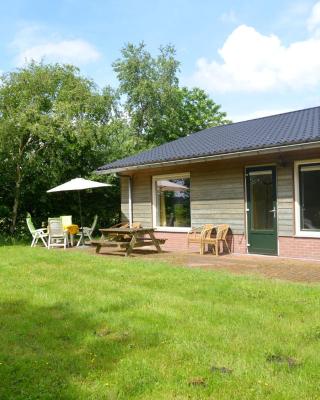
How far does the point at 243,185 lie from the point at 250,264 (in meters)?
2.71

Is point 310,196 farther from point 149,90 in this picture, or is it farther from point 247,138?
point 149,90

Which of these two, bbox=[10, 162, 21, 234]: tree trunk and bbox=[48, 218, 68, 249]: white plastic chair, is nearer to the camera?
bbox=[48, 218, 68, 249]: white plastic chair

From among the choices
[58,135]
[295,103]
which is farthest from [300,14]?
[295,103]

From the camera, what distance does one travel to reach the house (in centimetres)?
1023

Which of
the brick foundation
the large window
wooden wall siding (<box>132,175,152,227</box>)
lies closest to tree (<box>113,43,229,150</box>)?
wooden wall siding (<box>132,175,152,227</box>)

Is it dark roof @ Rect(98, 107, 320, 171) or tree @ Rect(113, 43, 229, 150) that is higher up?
tree @ Rect(113, 43, 229, 150)

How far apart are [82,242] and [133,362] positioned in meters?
10.6

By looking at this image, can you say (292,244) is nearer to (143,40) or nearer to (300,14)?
(300,14)

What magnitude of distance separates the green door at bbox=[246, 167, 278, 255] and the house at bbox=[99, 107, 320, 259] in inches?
1.0

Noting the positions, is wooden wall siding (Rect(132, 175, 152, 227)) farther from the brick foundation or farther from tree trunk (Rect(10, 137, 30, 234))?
tree trunk (Rect(10, 137, 30, 234))

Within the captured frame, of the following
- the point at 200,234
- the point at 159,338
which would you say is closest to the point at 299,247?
the point at 200,234

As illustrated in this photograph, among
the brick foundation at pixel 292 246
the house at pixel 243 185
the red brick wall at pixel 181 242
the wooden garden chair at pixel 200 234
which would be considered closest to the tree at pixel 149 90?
the house at pixel 243 185

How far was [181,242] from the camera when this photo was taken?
1312 cm

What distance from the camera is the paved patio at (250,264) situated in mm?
7941
